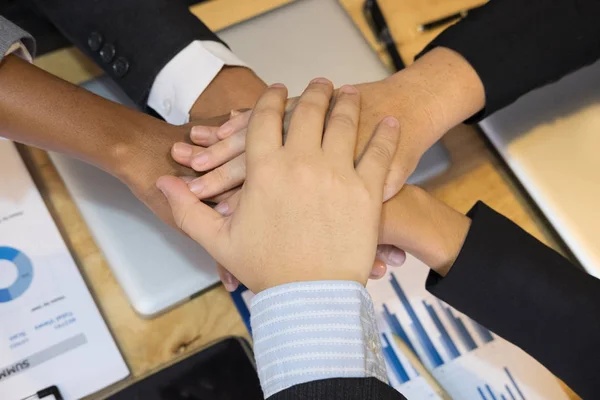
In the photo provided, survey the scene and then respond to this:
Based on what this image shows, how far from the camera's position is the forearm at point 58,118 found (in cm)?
60

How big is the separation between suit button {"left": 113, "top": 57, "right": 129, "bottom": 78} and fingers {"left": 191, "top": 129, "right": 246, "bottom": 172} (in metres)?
0.18

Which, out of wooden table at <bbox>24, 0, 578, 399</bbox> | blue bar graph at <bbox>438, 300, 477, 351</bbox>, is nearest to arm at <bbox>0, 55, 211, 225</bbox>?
wooden table at <bbox>24, 0, 578, 399</bbox>

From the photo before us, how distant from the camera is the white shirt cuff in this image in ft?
1.97

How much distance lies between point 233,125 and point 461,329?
0.33m

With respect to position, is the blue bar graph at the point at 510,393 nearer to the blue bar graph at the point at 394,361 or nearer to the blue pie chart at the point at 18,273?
the blue bar graph at the point at 394,361

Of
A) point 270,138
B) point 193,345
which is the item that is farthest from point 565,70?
point 193,345

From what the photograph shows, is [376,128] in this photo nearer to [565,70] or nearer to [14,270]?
[565,70]

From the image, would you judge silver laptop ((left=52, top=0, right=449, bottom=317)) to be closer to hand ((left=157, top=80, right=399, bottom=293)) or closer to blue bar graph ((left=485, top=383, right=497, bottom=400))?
hand ((left=157, top=80, right=399, bottom=293))

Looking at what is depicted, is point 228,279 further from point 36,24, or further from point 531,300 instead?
point 36,24

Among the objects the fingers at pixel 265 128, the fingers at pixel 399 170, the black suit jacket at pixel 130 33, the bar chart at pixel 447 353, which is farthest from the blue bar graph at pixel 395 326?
the black suit jacket at pixel 130 33

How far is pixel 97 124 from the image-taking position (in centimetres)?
62

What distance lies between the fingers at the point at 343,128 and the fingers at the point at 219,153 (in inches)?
3.7

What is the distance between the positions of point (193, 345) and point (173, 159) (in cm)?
19

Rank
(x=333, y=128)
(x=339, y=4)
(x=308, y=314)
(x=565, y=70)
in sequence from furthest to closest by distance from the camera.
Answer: (x=339, y=4)
(x=565, y=70)
(x=333, y=128)
(x=308, y=314)
